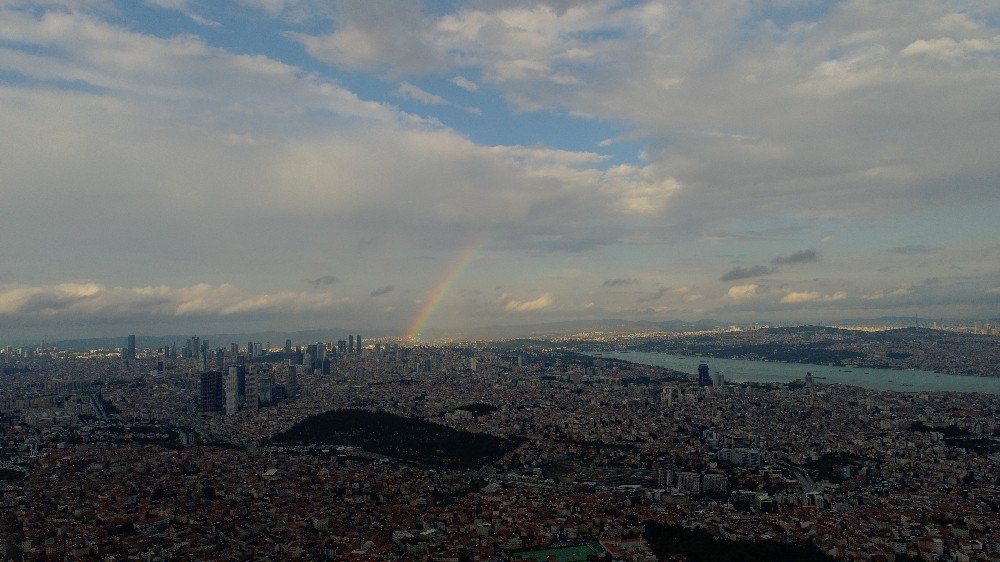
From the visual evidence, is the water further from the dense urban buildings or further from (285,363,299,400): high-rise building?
(285,363,299,400): high-rise building

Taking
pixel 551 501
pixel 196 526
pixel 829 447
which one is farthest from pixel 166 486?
pixel 829 447

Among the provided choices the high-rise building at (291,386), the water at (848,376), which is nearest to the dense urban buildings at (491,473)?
the high-rise building at (291,386)

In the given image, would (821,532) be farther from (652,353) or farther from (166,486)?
(652,353)

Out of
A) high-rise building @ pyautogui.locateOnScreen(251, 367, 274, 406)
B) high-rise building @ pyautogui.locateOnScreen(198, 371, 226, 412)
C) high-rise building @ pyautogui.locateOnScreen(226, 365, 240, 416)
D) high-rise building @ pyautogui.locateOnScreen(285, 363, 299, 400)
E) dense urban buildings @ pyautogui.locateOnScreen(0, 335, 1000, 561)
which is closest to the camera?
dense urban buildings @ pyautogui.locateOnScreen(0, 335, 1000, 561)

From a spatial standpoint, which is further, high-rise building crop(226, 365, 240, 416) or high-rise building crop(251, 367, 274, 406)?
high-rise building crop(251, 367, 274, 406)

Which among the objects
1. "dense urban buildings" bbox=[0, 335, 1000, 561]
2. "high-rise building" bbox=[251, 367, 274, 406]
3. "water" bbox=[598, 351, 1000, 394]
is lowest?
"water" bbox=[598, 351, 1000, 394]

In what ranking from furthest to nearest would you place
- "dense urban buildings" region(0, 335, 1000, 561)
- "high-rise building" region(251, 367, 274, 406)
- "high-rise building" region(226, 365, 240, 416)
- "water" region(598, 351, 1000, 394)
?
"water" region(598, 351, 1000, 394), "high-rise building" region(251, 367, 274, 406), "high-rise building" region(226, 365, 240, 416), "dense urban buildings" region(0, 335, 1000, 561)

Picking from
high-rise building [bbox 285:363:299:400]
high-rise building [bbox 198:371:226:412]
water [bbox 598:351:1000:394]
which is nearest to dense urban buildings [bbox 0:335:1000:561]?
high-rise building [bbox 198:371:226:412]

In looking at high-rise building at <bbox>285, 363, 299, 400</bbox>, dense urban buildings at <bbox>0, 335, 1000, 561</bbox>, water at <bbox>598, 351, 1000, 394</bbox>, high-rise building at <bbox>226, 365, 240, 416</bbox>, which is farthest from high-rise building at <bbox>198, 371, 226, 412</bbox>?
water at <bbox>598, 351, 1000, 394</bbox>

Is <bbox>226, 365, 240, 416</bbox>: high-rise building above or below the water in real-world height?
above
